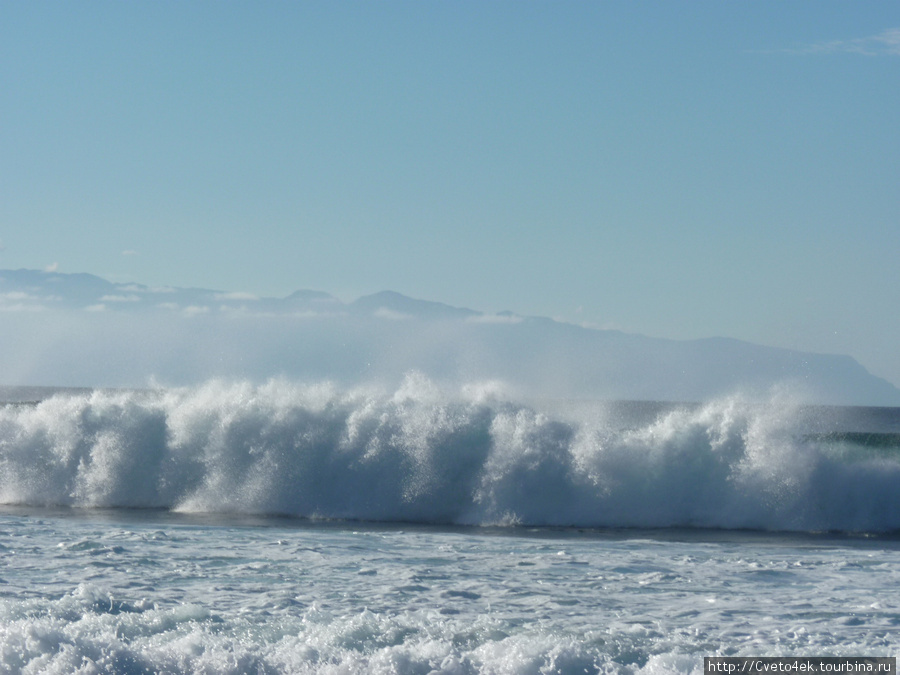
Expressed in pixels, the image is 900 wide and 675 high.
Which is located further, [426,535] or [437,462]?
[437,462]

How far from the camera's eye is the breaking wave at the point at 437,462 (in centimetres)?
1580

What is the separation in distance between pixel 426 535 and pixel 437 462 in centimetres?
410

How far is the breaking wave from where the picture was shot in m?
15.8

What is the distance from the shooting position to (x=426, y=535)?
12992 millimetres

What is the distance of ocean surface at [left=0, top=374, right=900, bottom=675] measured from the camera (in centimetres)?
730

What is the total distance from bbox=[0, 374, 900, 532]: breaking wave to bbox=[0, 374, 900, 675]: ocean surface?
51 millimetres

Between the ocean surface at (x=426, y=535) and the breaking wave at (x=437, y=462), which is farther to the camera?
the breaking wave at (x=437, y=462)

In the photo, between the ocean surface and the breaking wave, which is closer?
the ocean surface

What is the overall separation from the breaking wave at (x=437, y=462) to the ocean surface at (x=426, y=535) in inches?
2.0

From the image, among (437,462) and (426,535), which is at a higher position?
(437,462)

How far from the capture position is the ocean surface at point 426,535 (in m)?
7.30

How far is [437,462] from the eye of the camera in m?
17.1

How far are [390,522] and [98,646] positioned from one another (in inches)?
320

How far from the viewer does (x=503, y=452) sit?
17.0m
